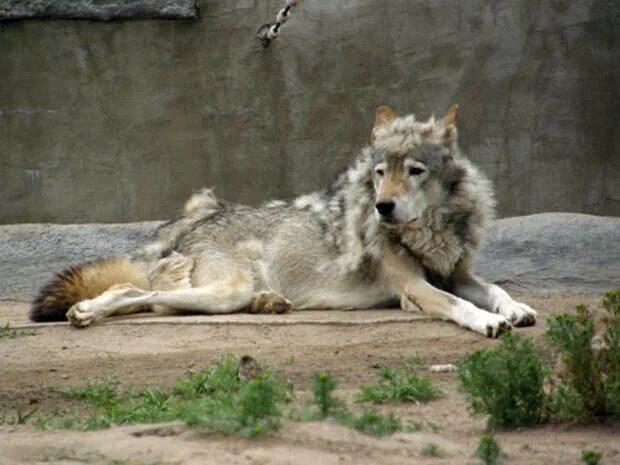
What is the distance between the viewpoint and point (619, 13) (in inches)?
387

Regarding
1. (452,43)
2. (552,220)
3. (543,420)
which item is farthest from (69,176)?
(543,420)

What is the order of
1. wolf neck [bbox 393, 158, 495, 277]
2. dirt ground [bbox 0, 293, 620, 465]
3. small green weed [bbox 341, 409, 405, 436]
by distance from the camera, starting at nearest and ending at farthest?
1. dirt ground [bbox 0, 293, 620, 465]
2. small green weed [bbox 341, 409, 405, 436]
3. wolf neck [bbox 393, 158, 495, 277]

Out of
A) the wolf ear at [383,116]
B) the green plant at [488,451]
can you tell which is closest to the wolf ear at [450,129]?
the wolf ear at [383,116]

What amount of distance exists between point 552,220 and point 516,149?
1173 mm

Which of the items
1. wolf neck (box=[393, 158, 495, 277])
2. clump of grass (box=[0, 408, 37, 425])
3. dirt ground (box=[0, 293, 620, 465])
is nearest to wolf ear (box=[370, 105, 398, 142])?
wolf neck (box=[393, 158, 495, 277])

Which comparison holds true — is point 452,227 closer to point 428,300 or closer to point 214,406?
point 428,300

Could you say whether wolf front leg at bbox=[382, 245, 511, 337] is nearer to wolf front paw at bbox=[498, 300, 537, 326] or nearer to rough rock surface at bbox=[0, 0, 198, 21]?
wolf front paw at bbox=[498, 300, 537, 326]

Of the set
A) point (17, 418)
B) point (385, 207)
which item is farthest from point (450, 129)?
point (17, 418)

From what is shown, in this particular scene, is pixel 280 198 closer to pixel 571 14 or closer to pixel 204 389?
pixel 571 14

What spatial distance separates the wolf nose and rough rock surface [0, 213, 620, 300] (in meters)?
1.59

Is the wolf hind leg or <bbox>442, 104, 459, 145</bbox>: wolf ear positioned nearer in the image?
the wolf hind leg

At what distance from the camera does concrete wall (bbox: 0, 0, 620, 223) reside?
9859 millimetres

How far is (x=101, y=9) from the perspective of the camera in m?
9.88

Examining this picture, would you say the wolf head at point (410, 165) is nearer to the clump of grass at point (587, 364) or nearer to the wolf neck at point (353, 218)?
the wolf neck at point (353, 218)
